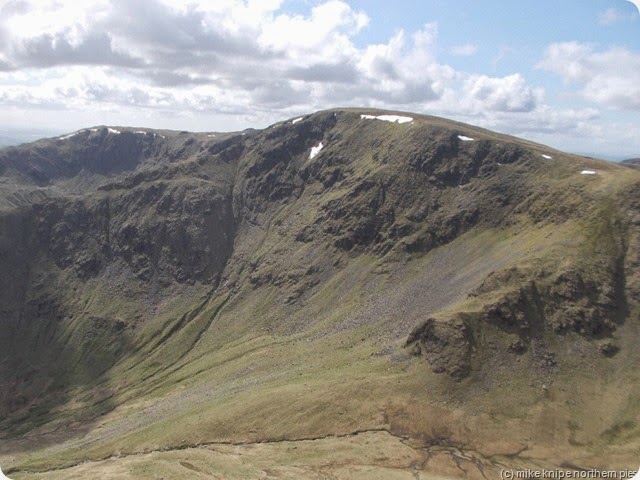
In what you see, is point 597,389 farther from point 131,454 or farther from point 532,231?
point 131,454

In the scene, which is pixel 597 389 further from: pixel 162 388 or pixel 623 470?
pixel 162 388

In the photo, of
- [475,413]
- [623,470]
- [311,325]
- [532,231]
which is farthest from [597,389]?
[311,325]

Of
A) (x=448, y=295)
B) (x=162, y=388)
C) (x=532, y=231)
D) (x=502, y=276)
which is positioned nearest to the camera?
(x=502, y=276)

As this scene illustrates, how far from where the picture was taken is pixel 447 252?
632 feet

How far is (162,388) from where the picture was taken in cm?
18400

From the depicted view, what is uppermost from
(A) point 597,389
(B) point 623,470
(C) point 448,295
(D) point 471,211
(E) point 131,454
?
(D) point 471,211

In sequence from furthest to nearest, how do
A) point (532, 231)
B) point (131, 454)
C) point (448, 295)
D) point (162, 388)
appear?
point (162, 388), point (532, 231), point (448, 295), point (131, 454)

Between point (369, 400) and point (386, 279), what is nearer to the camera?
point (369, 400)

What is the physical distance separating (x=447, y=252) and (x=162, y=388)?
126 m

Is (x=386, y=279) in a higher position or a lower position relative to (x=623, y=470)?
higher

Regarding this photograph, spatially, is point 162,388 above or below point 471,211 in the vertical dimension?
below

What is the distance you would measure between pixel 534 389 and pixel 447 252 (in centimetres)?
8714

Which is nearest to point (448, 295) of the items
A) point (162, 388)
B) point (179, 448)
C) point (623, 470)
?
point (623, 470)

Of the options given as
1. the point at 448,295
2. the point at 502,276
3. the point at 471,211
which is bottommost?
the point at 448,295
